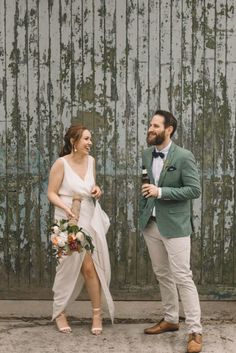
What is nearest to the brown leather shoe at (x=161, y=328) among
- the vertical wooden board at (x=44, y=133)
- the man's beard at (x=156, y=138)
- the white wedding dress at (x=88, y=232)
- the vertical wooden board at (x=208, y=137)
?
the white wedding dress at (x=88, y=232)

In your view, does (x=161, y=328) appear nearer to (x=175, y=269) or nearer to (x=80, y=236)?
(x=175, y=269)

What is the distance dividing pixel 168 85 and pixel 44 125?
131 cm

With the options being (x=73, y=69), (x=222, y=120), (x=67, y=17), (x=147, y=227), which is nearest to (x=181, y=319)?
(x=147, y=227)

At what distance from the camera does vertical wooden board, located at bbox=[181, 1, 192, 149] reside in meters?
7.51

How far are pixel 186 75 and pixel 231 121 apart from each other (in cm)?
65

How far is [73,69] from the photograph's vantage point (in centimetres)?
755

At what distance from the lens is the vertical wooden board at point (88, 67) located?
296 inches

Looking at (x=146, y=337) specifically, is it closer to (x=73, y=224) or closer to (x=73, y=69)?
(x=73, y=224)

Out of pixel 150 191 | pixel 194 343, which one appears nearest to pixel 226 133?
pixel 150 191

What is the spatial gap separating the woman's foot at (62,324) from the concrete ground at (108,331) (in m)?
0.05

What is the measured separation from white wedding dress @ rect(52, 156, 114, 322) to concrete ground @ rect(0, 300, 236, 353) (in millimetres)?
258

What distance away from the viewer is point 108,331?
695 centimetres

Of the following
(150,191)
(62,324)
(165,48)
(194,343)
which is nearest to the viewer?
(150,191)

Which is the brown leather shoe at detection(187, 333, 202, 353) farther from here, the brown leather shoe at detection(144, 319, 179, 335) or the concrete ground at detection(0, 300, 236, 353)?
the brown leather shoe at detection(144, 319, 179, 335)
